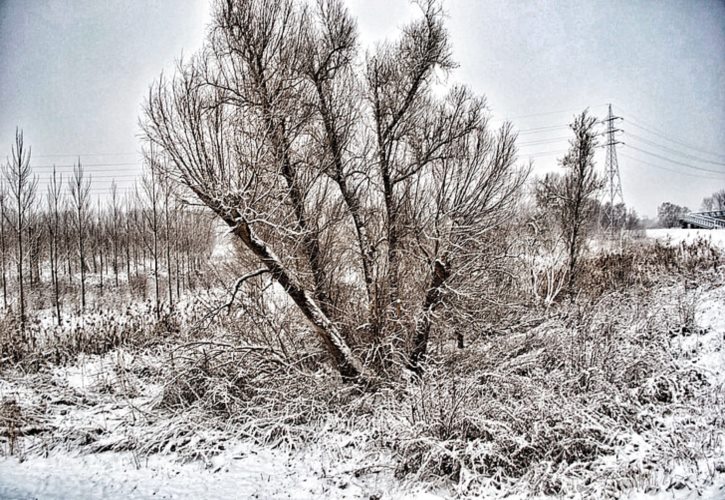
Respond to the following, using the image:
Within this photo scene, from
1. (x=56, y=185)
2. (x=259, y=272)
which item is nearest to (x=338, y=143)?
(x=259, y=272)

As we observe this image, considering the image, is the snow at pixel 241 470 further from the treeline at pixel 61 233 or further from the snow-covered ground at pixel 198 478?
the treeline at pixel 61 233

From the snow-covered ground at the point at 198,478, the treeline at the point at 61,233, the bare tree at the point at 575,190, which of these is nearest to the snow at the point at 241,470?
the snow-covered ground at the point at 198,478

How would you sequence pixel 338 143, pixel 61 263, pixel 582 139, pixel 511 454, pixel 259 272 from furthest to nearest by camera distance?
pixel 61 263 < pixel 582 139 < pixel 338 143 < pixel 259 272 < pixel 511 454

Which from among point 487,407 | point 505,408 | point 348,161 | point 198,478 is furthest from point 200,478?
point 348,161

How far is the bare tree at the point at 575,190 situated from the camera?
9125 mm

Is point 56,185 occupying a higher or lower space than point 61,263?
higher

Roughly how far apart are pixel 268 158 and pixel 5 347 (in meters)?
5.47

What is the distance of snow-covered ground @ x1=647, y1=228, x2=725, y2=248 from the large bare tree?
5.76 metres

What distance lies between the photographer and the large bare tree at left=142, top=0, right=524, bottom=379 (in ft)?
16.5

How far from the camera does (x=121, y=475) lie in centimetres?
384

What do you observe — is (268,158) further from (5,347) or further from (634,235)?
(634,235)

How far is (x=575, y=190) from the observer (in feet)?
31.0

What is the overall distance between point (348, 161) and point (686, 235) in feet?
32.7

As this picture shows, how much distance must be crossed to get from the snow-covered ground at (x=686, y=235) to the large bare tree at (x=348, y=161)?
576cm
